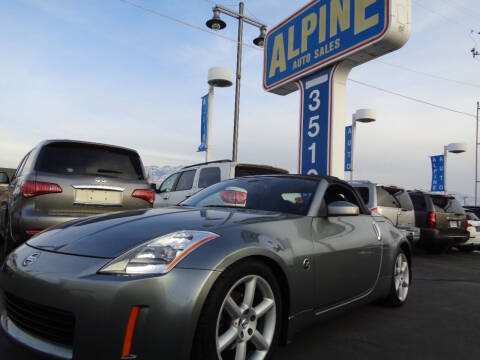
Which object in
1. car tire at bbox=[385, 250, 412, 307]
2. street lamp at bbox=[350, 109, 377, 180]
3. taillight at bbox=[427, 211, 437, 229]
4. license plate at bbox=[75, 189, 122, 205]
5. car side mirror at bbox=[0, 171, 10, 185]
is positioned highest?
street lamp at bbox=[350, 109, 377, 180]

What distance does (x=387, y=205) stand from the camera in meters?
7.87

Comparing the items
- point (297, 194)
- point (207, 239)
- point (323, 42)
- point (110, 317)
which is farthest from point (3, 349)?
point (323, 42)

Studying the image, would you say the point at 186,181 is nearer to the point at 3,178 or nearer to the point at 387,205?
the point at 3,178

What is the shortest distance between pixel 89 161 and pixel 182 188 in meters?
4.74

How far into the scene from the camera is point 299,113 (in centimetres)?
875

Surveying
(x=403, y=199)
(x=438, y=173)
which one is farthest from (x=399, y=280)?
(x=438, y=173)

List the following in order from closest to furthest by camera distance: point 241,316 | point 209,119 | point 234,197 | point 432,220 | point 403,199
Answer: point 241,316 → point 234,197 → point 403,199 → point 432,220 → point 209,119

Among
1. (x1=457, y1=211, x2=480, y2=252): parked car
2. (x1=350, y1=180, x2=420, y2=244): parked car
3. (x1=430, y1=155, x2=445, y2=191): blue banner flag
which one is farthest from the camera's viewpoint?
(x1=430, y1=155, x2=445, y2=191): blue banner flag

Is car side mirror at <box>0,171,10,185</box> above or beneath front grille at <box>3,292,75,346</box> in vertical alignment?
above

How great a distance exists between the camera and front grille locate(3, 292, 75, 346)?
1831mm

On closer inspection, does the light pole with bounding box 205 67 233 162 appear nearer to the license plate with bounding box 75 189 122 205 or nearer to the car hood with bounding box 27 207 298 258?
the license plate with bounding box 75 189 122 205

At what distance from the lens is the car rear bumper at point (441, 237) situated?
8750mm

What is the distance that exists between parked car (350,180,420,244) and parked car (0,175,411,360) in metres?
4.89

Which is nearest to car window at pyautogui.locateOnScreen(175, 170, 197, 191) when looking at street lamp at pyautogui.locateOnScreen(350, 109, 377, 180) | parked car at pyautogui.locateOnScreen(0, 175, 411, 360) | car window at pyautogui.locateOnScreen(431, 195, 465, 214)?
car window at pyautogui.locateOnScreen(431, 195, 465, 214)
